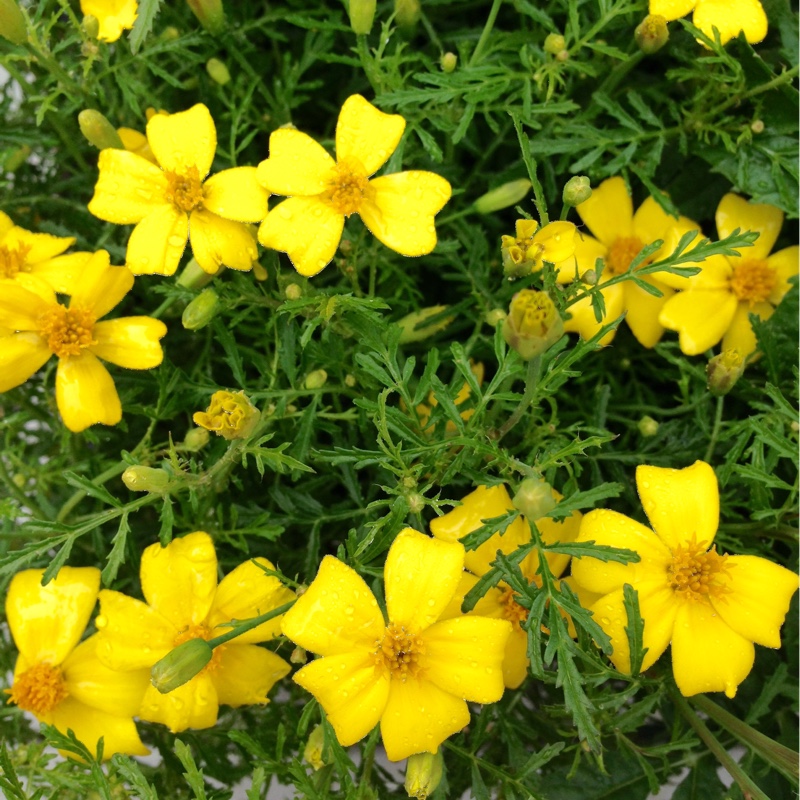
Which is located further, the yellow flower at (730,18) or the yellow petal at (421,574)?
the yellow flower at (730,18)

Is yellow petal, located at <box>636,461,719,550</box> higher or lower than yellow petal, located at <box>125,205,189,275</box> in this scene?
lower

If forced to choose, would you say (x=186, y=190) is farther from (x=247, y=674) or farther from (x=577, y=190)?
(x=247, y=674)

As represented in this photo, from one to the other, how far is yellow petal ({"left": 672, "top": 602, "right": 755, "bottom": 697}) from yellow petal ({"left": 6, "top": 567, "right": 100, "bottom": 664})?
67 cm

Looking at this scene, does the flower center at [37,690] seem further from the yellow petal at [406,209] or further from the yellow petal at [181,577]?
the yellow petal at [406,209]

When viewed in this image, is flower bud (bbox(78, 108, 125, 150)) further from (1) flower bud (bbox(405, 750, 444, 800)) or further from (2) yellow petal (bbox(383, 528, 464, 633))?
(1) flower bud (bbox(405, 750, 444, 800))

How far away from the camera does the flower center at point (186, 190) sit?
0.88m

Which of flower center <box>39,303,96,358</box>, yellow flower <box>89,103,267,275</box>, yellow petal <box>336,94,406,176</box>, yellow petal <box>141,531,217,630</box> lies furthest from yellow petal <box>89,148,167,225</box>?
yellow petal <box>141,531,217,630</box>

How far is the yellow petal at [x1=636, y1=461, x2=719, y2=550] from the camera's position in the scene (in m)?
0.85

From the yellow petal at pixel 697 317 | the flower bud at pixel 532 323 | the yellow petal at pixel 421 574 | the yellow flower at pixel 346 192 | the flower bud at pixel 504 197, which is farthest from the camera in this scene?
the yellow petal at pixel 697 317

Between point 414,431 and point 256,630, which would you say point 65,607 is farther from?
point 414,431

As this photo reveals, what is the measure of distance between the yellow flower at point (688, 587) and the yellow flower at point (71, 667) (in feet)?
1.77

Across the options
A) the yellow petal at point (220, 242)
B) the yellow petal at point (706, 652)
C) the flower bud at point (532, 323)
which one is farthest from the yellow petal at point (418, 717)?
the yellow petal at point (220, 242)

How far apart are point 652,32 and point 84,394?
755 millimetres

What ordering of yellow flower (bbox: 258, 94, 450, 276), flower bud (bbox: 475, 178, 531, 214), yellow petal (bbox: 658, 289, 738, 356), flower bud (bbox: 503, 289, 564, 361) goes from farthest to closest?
yellow petal (bbox: 658, 289, 738, 356), flower bud (bbox: 475, 178, 531, 214), yellow flower (bbox: 258, 94, 450, 276), flower bud (bbox: 503, 289, 564, 361)
